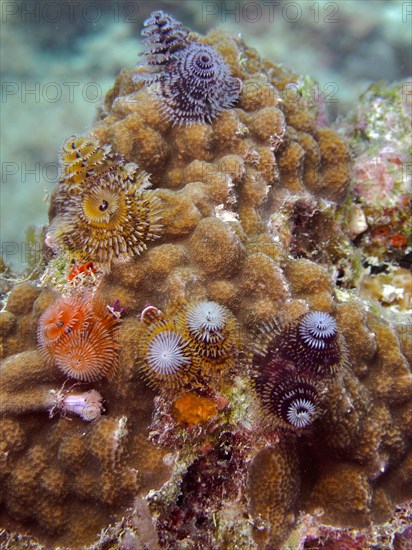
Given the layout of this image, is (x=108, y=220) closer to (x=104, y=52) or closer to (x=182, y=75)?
(x=182, y=75)

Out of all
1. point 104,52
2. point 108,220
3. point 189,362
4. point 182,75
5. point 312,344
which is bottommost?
point 189,362

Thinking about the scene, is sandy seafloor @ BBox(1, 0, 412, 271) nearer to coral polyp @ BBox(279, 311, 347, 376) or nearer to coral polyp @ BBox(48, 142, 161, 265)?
coral polyp @ BBox(48, 142, 161, 265)

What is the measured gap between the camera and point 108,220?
→ 3.30m

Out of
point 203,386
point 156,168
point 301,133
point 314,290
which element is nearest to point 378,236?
point 301,133

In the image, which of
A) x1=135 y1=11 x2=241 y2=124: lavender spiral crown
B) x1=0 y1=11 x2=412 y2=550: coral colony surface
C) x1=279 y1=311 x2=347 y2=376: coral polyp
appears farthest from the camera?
x1=135 y1=11 x2=241 y2=124: lavender spiral crown

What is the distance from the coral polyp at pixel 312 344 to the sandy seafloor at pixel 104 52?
470 cm

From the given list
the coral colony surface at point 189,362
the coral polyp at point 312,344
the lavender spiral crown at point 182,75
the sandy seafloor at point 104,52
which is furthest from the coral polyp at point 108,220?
the sandy seafloor at point 104,52

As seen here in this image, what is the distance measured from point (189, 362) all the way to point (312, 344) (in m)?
0.85

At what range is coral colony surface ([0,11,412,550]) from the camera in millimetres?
2896

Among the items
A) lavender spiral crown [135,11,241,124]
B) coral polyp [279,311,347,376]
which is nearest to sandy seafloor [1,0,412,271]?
lavender spiral crown [135,11,241,124]

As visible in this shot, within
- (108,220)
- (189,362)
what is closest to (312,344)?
(189,362)

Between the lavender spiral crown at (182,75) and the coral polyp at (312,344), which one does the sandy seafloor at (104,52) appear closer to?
the lavender spiral crown at (182,75)

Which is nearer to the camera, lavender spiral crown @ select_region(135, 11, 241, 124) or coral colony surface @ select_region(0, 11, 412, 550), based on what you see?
coral colony surface @ select_region(0, 11, 412, 550)

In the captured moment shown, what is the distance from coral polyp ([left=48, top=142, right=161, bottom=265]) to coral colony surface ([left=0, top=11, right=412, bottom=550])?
0.02 m
